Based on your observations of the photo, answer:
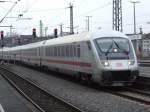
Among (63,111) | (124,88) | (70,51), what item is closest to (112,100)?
(63,111)

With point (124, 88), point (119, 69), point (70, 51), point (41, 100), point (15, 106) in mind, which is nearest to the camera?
point (15, 106)

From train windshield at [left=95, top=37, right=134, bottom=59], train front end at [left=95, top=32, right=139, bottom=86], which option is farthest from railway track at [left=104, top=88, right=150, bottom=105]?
train windshield at [left=95, top=37, right=134, bottom=59]

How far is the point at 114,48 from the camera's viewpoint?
862 inches

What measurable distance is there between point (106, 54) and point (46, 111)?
23.2ft

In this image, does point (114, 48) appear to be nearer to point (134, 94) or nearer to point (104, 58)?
point (104, 58)

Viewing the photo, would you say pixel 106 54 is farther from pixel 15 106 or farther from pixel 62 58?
pixel 62 58

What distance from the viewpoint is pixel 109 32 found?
76.2ft

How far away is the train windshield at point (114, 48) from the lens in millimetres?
21531

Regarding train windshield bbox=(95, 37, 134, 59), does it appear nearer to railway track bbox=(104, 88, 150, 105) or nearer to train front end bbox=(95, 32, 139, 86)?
train front end bbox=(95, 32, 139, 86)

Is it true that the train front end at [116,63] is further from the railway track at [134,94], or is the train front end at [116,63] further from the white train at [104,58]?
the railway track at [134,94]

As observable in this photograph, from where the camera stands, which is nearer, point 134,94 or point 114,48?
point 134,94

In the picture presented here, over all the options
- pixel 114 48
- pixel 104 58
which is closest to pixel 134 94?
pixel 104 58

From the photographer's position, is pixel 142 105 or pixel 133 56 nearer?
pixel 142 105

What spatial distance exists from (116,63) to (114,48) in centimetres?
100
